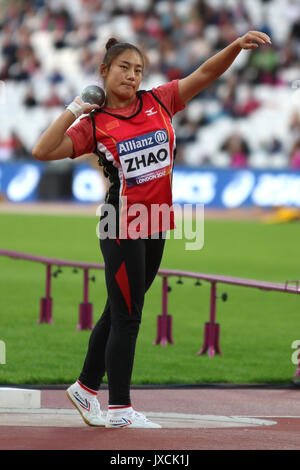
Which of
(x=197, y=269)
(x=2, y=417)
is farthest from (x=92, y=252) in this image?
(x=2, y=417)

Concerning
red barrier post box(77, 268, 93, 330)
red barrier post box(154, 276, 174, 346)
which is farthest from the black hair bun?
red barrier post box(77, 268, 93, 330)

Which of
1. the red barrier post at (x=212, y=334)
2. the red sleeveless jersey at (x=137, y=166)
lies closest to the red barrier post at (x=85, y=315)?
the red barrier post at (x=212, y=334)

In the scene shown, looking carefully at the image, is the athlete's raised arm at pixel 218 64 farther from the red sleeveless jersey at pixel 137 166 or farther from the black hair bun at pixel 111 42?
the black hair bun at pixel 111 42

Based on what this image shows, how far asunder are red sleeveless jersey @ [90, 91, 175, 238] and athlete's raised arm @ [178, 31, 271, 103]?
244 mm

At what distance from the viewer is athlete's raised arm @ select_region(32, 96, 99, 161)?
5098mm

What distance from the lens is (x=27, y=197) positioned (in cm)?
2775

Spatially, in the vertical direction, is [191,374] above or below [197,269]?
below

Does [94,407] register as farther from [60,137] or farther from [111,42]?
[111,42]

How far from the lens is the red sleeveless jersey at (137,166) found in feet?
17.1

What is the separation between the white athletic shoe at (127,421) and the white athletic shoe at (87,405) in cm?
13

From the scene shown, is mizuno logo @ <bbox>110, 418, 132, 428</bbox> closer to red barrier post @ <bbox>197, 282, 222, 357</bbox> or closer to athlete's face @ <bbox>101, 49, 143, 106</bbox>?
athlete's face @ <bbox>101, 49, 143, 106</bbox>

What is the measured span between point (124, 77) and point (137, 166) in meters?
0.47
